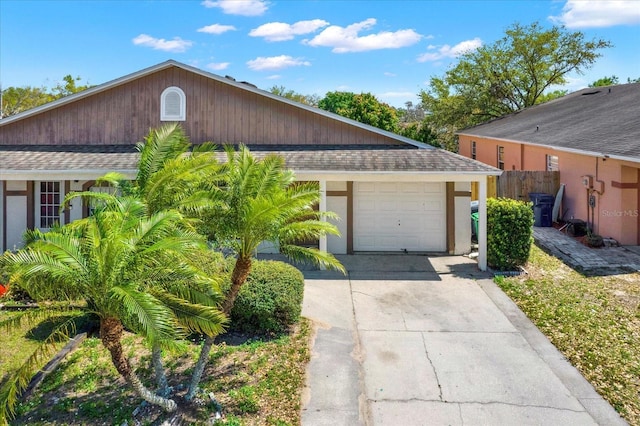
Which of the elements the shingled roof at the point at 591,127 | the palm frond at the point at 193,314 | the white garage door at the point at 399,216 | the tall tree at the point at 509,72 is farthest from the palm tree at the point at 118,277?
the tall tree at the point at 509,72

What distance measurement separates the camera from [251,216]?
5996 millimetres

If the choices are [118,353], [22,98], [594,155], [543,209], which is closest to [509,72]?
[543,209]

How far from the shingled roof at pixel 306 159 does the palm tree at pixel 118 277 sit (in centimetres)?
822

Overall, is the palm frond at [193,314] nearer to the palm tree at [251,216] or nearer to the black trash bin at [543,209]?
the palm tree at [251,216]

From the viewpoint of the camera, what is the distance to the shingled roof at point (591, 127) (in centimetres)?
1404

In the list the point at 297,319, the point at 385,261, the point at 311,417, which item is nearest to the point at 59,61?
the point at 385,261

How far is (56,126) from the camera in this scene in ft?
51.9

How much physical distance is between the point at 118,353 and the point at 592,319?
27.6 ft

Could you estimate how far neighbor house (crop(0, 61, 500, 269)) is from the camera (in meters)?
14.7

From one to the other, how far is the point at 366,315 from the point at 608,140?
10108 mm

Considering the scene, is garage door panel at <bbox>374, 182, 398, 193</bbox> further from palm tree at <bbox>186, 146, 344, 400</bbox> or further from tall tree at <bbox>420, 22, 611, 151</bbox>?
tall tree at <bbox>420, 22, 611, 151</bbox>

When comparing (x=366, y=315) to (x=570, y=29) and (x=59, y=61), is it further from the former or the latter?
(x=59, y=61)

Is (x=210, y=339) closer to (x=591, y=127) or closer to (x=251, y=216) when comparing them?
(x=251, y=216)

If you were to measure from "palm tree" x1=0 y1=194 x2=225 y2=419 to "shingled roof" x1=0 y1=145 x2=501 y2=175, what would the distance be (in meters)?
8.22
